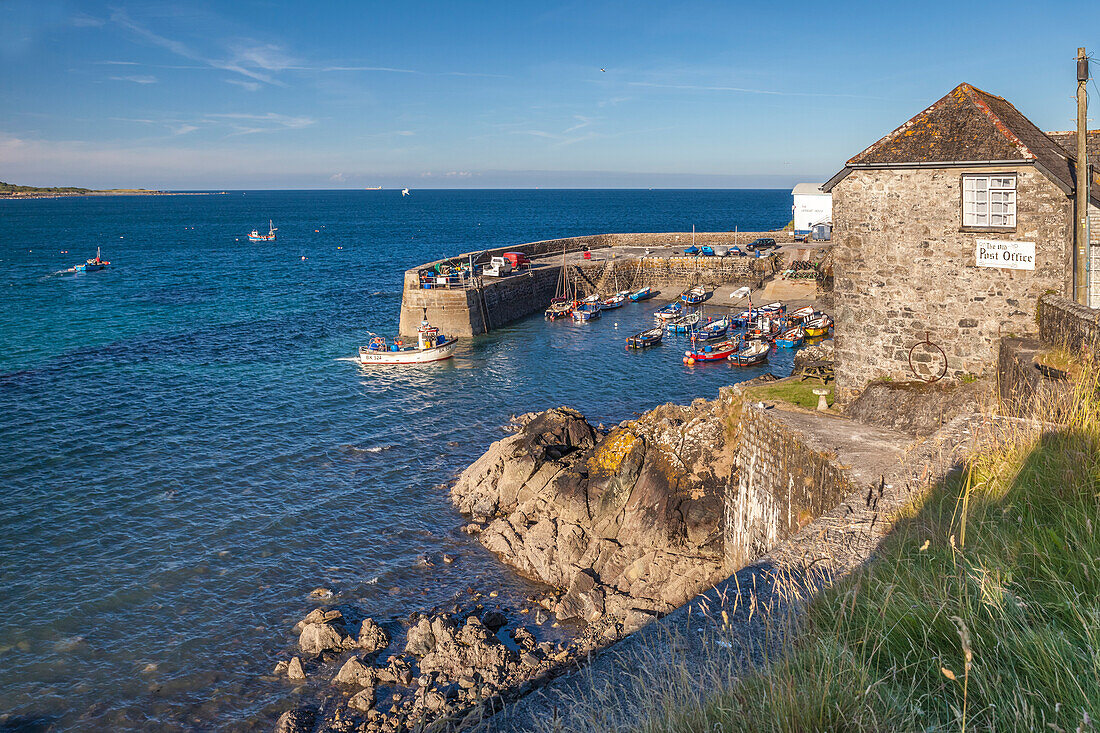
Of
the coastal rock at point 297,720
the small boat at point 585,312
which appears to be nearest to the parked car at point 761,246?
the small boat at point 585,312

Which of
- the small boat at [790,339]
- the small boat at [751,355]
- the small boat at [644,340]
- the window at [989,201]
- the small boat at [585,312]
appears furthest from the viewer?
the small boat at [585,312]

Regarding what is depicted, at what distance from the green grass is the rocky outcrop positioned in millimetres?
10757

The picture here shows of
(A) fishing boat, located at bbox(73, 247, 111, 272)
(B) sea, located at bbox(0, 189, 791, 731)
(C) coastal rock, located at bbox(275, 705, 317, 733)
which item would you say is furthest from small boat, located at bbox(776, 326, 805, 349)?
(A) fishing boat, located at bbox(73, 247, 111, 272)

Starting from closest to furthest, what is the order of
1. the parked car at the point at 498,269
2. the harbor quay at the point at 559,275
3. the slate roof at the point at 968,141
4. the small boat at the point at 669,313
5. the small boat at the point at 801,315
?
the slate roof at the point at 968,141, the small boat at the point at 801,315, the harbor quay at the point at 559,275, the small boat at the point at 669,313, the parked car at the point at 498,269

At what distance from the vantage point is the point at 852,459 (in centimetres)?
1075

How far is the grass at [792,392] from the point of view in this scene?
1592 centimetres

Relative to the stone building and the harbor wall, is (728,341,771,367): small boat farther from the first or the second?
the stone building

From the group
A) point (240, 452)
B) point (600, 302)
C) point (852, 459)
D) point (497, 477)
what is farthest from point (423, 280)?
point (852, 459)

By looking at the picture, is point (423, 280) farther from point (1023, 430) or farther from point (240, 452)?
Answer: point (1023, 430)

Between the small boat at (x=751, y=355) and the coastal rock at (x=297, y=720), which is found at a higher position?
the small boat at (x=751, y=355)

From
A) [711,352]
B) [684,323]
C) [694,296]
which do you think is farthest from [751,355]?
[694,296]

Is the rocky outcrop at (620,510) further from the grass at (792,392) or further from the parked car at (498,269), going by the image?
the parked car at (498,269)

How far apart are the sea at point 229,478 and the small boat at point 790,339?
5.66m

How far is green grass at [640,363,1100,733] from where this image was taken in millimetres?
3492
